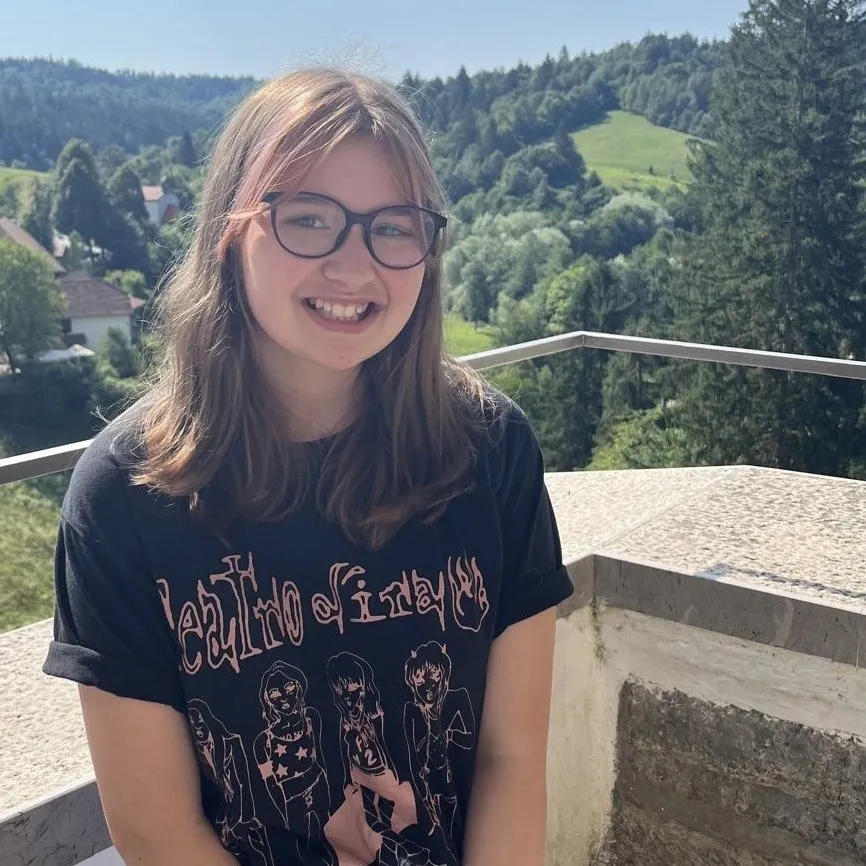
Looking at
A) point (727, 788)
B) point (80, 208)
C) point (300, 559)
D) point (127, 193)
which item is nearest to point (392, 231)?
point (300, 559)

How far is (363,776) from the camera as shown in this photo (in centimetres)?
124

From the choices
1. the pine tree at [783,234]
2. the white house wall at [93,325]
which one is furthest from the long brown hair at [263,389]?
the white house wall at [93,325]

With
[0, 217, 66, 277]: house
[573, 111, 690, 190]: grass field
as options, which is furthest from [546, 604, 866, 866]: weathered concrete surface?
[573, 111, 690, 190]: grass field

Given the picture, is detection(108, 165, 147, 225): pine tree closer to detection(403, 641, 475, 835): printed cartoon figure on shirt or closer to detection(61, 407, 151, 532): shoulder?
detection(61, 407, 151, 532): shoulder

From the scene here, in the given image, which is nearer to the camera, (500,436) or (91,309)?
(500,436)

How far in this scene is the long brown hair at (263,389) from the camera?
3.90ft

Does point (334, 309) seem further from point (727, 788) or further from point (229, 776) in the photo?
point (727, 788)

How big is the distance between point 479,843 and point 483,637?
276 mm

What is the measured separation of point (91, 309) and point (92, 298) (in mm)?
1496

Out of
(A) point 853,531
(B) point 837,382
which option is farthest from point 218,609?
(B) point 837,382

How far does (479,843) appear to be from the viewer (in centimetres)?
131

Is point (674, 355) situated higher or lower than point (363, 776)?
higher

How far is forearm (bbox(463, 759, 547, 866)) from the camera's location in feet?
4.32

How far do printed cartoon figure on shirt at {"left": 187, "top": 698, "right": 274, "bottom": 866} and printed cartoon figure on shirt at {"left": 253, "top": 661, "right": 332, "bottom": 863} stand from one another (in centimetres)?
3
